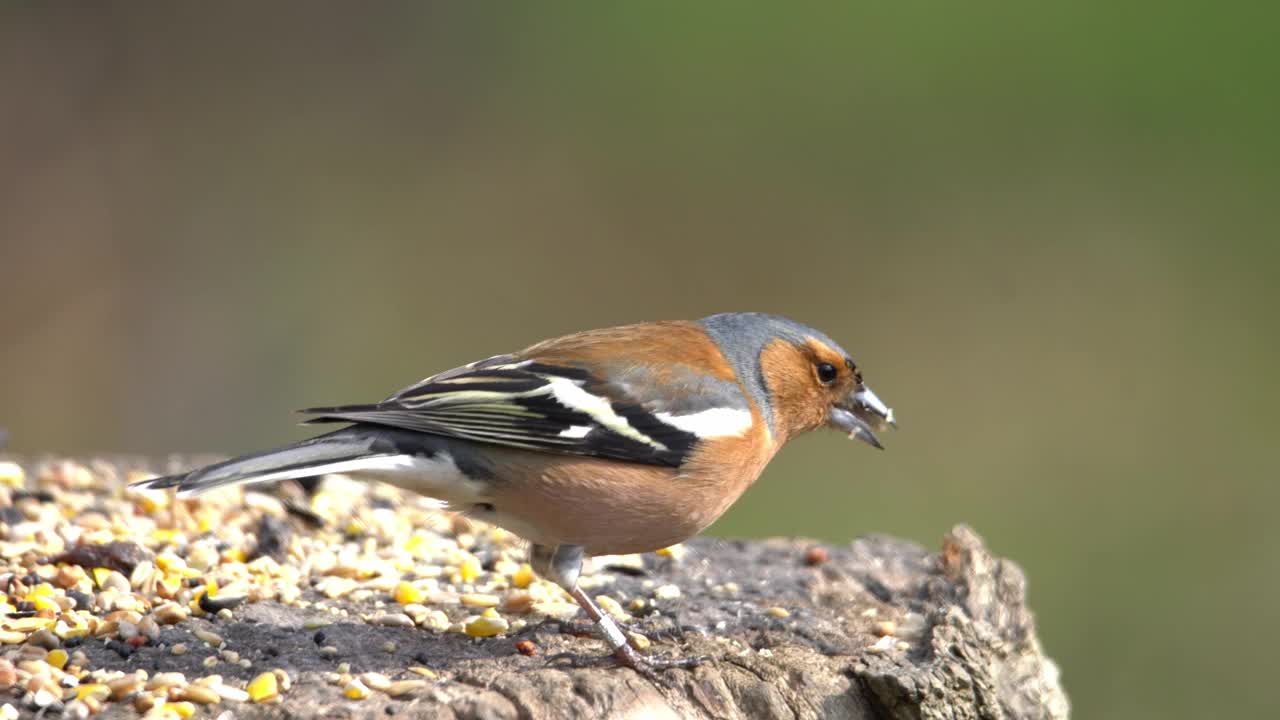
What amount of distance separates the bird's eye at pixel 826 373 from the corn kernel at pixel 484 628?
151 cm

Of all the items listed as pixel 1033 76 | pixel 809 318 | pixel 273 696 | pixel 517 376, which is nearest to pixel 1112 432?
pixel 809 318

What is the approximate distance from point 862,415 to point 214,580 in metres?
2.41

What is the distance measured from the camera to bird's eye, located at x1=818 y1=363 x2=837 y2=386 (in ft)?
17.4

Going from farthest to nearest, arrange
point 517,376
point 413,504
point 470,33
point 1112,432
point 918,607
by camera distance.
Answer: point 470,33
point 1112,432
point 413,504
point 918,607
point 517,376

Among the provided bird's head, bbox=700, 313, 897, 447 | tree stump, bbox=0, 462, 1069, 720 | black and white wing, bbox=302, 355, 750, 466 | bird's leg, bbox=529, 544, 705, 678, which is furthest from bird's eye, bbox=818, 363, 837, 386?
bird's leg, bbox=529, 544, 705, 678

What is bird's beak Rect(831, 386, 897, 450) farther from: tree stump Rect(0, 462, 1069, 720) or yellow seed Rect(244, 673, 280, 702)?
yellow seed Rect(244, 673, 280, 702)

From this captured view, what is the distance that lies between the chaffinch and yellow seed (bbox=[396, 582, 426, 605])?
0.47 meters

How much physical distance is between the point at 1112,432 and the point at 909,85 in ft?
11.4

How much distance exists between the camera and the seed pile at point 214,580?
3.95 meters

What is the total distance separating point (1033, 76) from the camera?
12.4 m

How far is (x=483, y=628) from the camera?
4617 millimetres

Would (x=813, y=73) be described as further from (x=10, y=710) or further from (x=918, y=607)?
(x=10, y=710)

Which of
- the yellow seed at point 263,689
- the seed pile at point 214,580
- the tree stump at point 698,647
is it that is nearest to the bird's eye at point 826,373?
the tree stump at point 698,647

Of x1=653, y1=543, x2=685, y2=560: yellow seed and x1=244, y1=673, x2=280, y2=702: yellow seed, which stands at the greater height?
x1=653, y1=543, x2=685, y2=560: yellow seed
